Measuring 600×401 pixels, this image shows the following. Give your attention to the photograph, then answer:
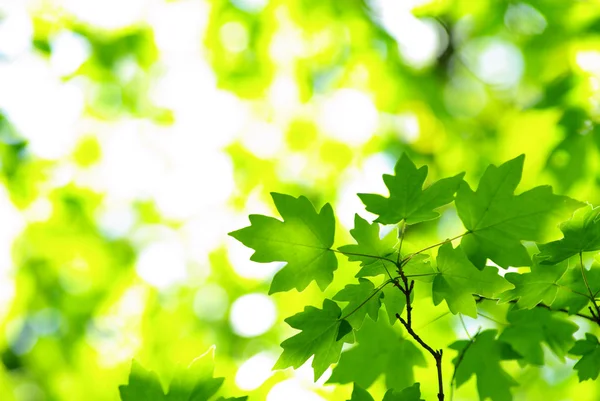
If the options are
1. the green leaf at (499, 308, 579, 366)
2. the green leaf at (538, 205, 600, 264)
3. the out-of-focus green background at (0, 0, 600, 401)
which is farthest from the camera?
the out-of-focus green background at (0, 0, 600, 401)

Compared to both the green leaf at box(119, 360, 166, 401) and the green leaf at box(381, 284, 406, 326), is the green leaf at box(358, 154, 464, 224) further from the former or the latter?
the green leaf at box(119, 360, 166, 401)

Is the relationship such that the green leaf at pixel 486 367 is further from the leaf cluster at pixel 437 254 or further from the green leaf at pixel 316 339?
the green leaf at pixel 316 339

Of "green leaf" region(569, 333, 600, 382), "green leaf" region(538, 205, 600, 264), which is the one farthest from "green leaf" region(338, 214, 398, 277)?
"green leaf" region(569, 333, 600, 382)

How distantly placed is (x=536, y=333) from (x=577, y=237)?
28 cm

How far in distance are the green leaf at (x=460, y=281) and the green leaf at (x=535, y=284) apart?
0.12ft

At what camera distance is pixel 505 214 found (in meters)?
0.79

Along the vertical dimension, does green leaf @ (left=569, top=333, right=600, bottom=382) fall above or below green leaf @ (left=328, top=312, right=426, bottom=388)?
above

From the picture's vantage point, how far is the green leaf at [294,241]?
82 cm

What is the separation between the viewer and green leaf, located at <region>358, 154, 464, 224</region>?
80 cm

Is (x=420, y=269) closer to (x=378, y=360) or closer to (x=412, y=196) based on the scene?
(x=412, y=196)

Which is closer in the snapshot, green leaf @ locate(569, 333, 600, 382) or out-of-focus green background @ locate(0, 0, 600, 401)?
green leaf @ locate(569, 333, 600, 382)

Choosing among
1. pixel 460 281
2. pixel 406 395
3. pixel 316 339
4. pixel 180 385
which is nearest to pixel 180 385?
pixel 180 385

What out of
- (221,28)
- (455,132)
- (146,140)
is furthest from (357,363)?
(146,140)

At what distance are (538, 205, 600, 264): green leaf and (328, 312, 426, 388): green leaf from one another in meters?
0.36
